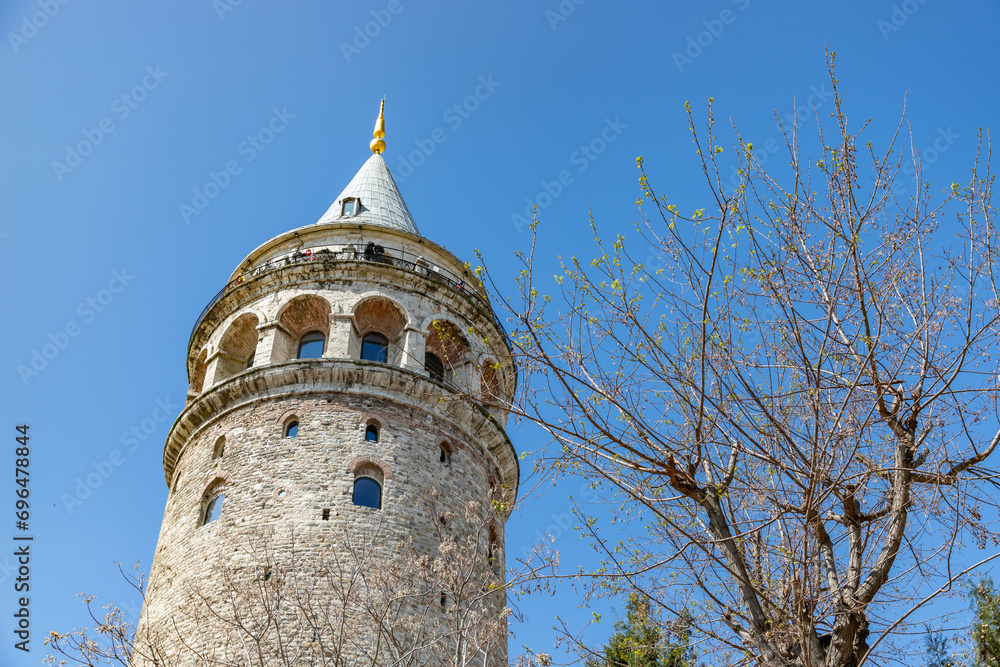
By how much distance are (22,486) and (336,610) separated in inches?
275

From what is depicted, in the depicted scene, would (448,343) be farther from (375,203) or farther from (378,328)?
(375,203)

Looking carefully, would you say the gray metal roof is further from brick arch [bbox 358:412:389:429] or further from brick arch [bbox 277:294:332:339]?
brick arch [bbox 358:412:389:429]

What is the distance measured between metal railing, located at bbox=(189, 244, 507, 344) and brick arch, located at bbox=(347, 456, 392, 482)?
562 cm

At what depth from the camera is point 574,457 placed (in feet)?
31.1

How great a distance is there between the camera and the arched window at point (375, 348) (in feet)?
70.1

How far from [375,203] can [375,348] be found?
637 cm

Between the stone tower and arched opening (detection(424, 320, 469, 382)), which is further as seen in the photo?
arched opening (detection(424, 320, 469, 382))

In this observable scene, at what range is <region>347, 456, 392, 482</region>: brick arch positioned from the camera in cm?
1809

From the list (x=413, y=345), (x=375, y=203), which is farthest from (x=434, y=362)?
(x=375, y=203)

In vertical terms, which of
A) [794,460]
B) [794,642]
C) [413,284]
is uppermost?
[413,284]

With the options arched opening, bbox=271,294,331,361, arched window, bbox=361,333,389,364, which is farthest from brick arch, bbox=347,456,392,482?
arched opening, bbox=271,294,331,361

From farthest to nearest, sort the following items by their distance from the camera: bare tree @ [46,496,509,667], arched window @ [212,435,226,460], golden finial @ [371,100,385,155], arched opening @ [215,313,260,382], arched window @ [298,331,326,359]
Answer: golden finial @ [371,100,385,155] → arched opening @ [215,313,260,382] → arched window @ [298,331,326,359] → arched window @ [212,435,226,460] → bare tree @ [46,496,509,667]

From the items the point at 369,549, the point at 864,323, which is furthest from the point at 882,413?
the point at 369,549

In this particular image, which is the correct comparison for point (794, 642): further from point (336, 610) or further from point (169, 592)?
point (169, 592)
